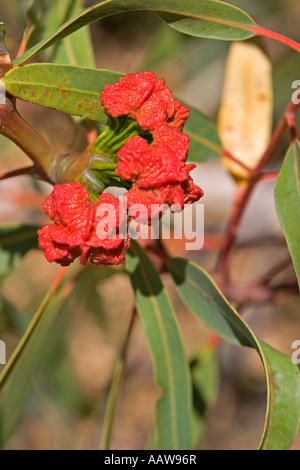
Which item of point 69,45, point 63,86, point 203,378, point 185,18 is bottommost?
point 203,378

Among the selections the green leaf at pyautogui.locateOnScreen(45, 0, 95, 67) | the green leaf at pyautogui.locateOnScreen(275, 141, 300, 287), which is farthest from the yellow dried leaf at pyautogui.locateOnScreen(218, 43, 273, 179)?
the green leaf at pyautogui.locateOnScreen(275, 141, 300, 287)

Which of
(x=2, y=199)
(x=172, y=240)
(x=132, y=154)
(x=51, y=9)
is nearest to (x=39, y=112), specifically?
(x=2, y=199)

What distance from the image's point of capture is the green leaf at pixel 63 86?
0.90 metres

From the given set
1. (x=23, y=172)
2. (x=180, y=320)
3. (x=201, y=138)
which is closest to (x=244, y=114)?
(x=201, y=138)

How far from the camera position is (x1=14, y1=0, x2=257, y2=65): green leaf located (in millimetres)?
918

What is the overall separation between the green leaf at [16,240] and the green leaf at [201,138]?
46cm

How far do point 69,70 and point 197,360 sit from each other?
119 cm

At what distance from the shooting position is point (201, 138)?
4.37 ft

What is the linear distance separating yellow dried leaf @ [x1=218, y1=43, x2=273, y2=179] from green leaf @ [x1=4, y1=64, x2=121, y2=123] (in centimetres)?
71

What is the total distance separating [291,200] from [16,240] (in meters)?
0.76

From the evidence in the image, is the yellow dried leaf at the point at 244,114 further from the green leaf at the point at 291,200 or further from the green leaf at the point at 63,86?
the green leaf at the point at 63,86

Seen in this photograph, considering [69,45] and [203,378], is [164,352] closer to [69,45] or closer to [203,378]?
[203,378]

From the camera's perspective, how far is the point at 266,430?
40.1 inches

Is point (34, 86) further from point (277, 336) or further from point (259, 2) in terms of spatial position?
point (277, 336)
